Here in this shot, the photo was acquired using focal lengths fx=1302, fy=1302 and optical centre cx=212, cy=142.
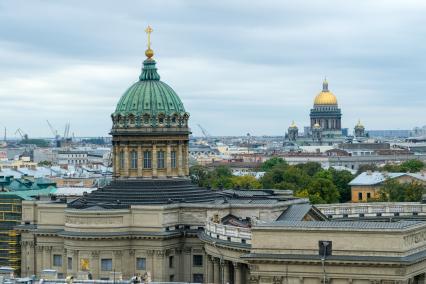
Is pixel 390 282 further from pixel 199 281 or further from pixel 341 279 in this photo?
pixel 199 281

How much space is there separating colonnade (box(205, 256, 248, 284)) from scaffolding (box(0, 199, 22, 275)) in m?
28.4

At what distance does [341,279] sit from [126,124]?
3853cm

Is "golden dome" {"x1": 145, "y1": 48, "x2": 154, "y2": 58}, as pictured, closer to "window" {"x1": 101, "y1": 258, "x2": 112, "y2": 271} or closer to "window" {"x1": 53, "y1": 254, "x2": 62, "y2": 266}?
"window" {"x1": 53, "y1": 254, "x2": 62, "y2": 266}

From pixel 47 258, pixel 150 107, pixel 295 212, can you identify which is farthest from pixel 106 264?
pixel 295 212

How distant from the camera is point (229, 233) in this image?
102 metres

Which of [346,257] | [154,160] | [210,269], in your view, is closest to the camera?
[346,257]

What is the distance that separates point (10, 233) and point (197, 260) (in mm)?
27364

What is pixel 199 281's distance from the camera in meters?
116

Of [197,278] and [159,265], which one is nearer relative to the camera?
[159,265]

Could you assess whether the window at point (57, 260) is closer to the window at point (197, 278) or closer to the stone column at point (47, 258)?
the stone column at point (47, 258)

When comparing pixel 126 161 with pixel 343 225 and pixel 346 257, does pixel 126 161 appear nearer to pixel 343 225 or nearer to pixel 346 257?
pixel 343 225

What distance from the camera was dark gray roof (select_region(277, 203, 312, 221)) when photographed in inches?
4397

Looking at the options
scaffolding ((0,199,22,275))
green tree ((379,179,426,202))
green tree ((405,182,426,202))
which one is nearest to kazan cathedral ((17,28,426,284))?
scaffolding ((0,199,22,275))

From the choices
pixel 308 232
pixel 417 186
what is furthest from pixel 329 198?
pixel 308 232
